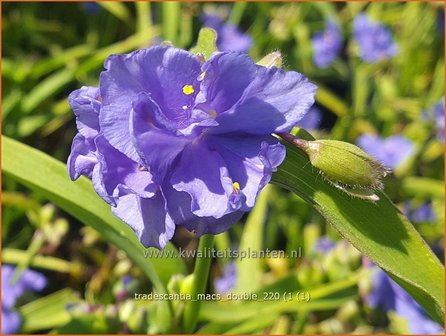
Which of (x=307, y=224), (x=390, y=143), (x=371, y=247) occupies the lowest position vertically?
(x=307, y=224)

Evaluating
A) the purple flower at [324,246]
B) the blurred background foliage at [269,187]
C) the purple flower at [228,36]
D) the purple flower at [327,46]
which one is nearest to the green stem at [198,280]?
the blurred background foliage at [269,187]

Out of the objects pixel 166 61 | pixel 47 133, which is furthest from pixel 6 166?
pixel 47 133

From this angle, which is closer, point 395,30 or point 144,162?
point 144,162

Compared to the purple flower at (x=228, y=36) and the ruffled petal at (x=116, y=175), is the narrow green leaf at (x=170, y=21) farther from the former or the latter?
the ruffled petal at (x=116, y=175)

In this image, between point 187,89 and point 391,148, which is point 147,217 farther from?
point 391,148

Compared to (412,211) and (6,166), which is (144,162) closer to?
(6,166)

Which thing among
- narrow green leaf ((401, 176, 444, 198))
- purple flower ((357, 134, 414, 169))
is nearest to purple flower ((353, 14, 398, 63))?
purple flower ((357, 134, 414, 169))

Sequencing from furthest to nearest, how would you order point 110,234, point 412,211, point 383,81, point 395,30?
point 395,30 < point 383,81 < point 412,211 < point 110,234
